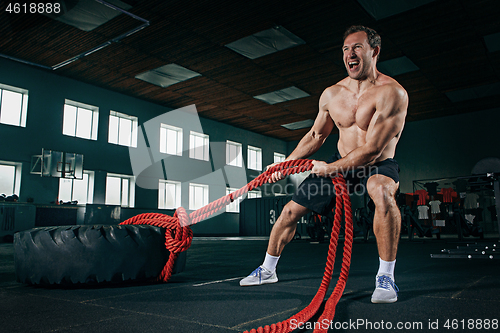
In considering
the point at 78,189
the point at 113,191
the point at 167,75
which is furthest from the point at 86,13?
the point at 113,191

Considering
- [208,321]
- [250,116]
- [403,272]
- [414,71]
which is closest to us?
[208,321]

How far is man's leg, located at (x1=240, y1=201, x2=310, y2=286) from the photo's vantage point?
1904mm

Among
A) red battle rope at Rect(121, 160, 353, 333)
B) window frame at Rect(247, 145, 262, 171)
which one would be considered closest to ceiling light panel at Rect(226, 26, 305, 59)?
red battle rope at Rect(121, 160, 353, 333)

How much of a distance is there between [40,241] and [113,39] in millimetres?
6104

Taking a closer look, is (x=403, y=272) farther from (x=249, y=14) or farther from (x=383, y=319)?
(x=249, y=14)

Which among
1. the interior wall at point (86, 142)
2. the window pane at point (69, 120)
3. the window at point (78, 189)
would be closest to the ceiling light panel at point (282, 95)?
the interior wall at point (86, 142)

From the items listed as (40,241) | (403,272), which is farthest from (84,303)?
(403,272)

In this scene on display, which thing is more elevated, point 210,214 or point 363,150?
point 363,150

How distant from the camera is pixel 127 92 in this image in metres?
9.84

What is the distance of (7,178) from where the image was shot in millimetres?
7750

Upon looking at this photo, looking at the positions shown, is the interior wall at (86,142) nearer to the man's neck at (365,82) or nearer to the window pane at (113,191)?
the window pane at (113,191)

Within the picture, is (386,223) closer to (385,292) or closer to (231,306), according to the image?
(385,292)

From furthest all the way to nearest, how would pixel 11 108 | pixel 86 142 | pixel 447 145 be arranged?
pixel 447 145 → pixel 86 142 → pixel 11 108

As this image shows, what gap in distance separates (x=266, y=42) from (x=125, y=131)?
5.22m
